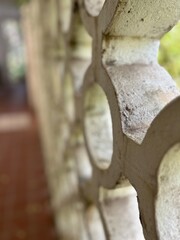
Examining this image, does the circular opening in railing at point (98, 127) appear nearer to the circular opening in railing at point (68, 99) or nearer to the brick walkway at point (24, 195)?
the circular opening in railing at point (68, 99)

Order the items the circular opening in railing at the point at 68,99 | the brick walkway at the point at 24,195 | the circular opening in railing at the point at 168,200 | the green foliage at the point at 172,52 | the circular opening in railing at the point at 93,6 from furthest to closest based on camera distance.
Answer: the brick walkway at the point at 24,195, the circular opening in railing at the point at 68,99, the green foliage at the point at 172,52, the circular opening in railing at the point at 93,6, the circular opening in railing at the point at 168,200

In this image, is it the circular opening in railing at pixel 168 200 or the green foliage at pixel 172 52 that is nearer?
the circular opening in railing at pixel 168 200

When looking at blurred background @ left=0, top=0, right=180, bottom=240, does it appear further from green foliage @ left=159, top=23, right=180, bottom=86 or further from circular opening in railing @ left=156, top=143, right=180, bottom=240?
circular opening in railing @ left=156, top=143, right=180, bottom=240

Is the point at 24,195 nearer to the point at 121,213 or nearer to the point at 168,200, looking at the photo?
the point at 121,213

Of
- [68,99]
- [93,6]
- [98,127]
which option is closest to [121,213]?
[98,127]

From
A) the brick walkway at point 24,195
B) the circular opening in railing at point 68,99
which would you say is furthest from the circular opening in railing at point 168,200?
the brick walkway at point 24,195

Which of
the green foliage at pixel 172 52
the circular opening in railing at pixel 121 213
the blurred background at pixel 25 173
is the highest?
the green foliage at pixel 172 52

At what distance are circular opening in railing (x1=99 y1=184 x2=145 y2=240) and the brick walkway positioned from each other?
1.38 metres

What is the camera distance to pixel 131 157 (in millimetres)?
407

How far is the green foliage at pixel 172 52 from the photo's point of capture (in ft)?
2.33

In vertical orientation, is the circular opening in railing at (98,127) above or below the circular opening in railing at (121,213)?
above

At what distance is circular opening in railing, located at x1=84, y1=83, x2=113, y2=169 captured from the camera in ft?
2.05

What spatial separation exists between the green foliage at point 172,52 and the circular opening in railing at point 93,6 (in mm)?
197

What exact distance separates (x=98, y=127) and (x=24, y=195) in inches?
72.2
